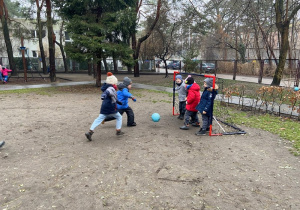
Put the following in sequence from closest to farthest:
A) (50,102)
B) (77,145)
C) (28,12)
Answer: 1. (77,145)
2. (50,102)
3. (28,12)

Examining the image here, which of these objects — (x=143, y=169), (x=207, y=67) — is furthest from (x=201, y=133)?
(x=207, y=67)

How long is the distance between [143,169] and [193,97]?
2683mm

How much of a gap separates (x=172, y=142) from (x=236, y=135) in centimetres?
178

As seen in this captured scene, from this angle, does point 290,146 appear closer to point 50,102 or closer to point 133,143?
point 133,143

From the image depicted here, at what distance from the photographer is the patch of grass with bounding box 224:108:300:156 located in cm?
584

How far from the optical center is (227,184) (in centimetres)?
361

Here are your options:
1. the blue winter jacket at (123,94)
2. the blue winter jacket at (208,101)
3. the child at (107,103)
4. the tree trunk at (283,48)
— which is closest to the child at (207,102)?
the blue winter jacket at (208,101)

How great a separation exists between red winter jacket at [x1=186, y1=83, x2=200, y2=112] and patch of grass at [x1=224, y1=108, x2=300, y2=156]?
1.80 metres

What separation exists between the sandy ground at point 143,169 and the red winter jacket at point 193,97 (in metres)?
0.67

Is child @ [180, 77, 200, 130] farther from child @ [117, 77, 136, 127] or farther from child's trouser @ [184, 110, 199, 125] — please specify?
child @ [117, 77, 136, 127]

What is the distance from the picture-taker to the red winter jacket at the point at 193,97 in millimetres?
6074

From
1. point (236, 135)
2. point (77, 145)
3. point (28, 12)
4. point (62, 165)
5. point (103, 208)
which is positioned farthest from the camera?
point (28, 12)

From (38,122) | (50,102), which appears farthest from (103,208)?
(50,102)

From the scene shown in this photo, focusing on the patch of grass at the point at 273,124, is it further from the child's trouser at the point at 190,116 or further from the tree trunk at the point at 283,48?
the tree trunk at the point at 283,48
